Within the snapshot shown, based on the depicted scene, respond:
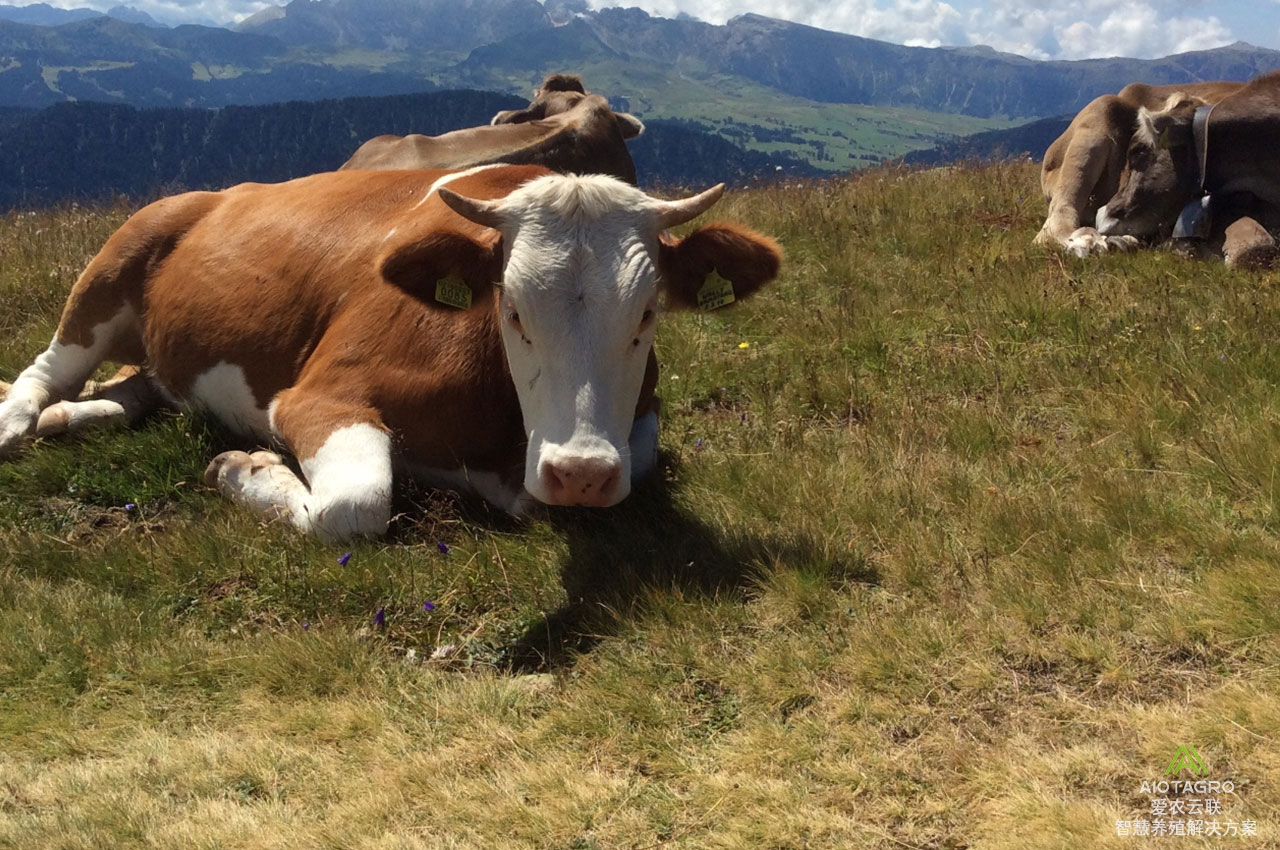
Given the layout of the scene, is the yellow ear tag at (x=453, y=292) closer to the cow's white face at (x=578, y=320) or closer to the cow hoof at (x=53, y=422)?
the cow's white face at (x=578, y=320)

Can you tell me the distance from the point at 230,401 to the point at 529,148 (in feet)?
20.3

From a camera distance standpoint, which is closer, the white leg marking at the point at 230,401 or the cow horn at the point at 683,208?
the cow horn at the point at 683,208

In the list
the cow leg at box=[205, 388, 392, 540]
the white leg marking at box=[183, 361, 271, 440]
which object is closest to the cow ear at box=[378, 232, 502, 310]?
the cow leg at box=[205, 388, 392, 540]

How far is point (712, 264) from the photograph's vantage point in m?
4.64

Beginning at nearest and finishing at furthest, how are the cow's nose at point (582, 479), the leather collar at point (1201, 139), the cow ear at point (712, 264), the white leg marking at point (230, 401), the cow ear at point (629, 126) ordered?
the cow's nose at point (582, 479) < the cow ear at point (712, 264) < the white leg marking at point (230, 401) < the leather collar at point (1201, 139) < the cow ear at point (629, 126)

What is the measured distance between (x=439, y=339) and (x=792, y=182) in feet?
33.9

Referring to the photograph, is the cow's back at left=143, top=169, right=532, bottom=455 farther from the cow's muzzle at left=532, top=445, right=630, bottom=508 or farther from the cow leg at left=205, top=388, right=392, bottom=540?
the cow's muzzle at left=532, top=445, right=630, bottom=508

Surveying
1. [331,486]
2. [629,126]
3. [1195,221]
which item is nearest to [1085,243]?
[1195,221]

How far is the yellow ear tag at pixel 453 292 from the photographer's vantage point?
4523 millimetres

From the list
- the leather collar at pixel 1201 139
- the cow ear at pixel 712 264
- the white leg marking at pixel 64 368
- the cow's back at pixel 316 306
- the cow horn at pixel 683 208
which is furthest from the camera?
the leather collar at pixel 1201 139

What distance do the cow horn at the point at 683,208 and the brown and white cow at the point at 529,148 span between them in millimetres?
6577

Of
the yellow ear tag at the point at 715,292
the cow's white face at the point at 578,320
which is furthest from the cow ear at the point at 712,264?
the cow's white face at the point at 578,320

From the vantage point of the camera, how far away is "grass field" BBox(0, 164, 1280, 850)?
274cm

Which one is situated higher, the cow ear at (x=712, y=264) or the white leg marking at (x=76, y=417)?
the cow ear at (x=712, y=264)
